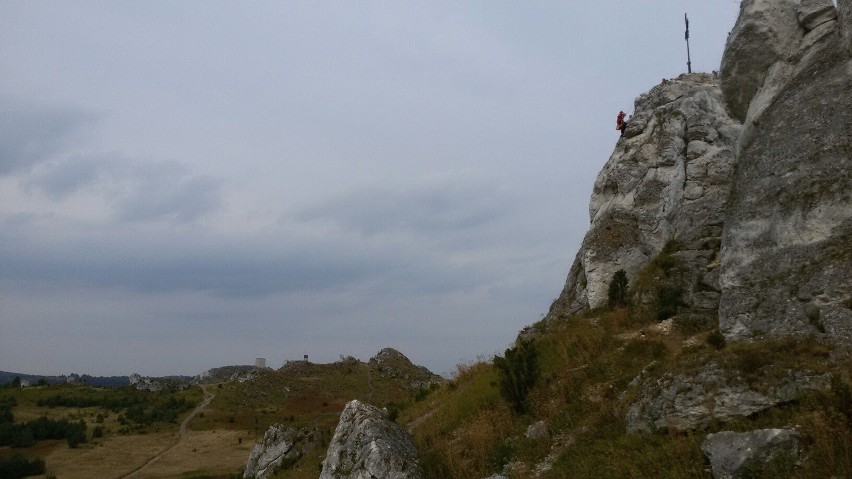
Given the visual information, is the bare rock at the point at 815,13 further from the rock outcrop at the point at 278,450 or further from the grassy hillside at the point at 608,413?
the rock outcrop at the point at 278,450

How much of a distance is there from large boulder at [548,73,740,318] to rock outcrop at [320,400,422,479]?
10368 millimetres

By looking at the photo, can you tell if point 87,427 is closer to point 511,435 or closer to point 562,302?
point 562,302

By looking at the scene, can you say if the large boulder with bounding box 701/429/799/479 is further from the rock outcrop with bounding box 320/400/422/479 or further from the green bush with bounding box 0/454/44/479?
the green bush with bounding box 0/454/44/479

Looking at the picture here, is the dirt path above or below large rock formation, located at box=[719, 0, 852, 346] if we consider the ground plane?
below

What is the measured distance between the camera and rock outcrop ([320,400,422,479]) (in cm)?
1216

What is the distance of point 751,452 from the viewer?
293 inches

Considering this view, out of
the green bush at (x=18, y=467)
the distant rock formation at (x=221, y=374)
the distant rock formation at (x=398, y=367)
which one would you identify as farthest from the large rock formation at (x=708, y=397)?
the distant rock formation at (x=221, y=374)

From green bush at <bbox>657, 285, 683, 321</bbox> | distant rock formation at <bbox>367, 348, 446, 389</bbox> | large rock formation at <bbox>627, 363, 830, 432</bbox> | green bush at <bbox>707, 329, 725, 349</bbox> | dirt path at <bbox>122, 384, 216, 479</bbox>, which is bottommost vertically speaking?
dirt path at <bbox>122, 384, 216, 479</bbox>

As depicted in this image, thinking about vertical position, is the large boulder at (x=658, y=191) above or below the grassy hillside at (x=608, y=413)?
above

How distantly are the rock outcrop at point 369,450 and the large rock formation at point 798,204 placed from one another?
25.6 ft

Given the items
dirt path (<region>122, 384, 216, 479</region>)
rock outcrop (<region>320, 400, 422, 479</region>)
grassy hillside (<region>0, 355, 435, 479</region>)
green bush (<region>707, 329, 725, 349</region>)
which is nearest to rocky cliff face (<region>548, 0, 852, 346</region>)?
green bush (<region>707, 329, 725, 349</region>)

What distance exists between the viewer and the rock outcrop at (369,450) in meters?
12.2

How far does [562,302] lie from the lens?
2411 centimetres

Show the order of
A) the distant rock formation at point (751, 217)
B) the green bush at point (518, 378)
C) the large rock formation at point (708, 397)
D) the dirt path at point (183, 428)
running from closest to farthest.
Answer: the large rock formation at point (708, 397) < the distant rock formation at point (751, 217) < the green bush at point (518, 378) < the dirt path at point (183, 428)
